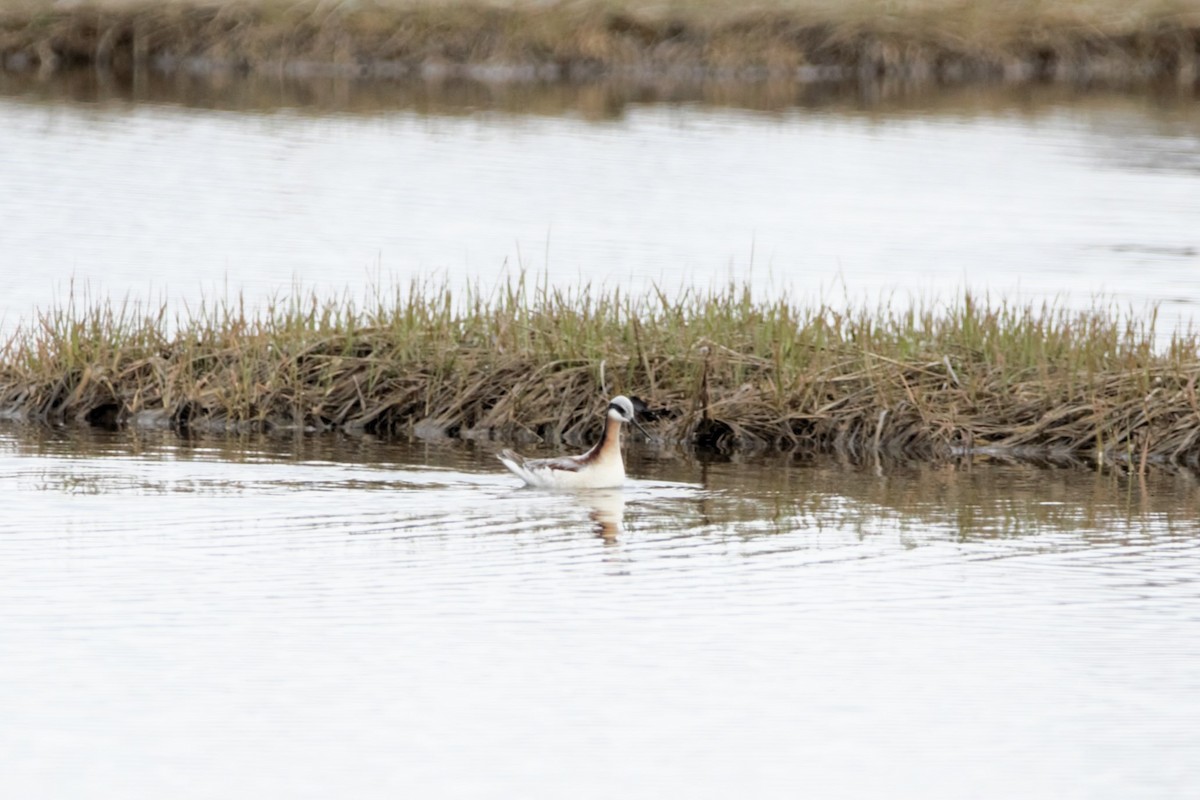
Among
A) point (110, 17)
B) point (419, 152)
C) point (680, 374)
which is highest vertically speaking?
point (110, 17)

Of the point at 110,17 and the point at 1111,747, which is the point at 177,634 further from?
the point at 110,17

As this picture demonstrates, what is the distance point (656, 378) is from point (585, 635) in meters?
5.31

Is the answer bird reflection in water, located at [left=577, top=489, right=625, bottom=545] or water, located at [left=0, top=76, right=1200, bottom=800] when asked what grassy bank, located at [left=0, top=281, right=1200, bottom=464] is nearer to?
water, located at [left=0, top=76, right=1200, bottom=800]

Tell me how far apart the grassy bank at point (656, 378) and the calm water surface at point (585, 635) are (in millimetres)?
1162

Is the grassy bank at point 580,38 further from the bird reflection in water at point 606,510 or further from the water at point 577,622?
the bird reflection in water at point 606,510

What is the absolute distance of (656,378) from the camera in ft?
45.2

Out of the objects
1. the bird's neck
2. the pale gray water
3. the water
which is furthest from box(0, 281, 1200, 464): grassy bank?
the pale gray water

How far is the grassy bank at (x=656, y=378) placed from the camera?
527 inches

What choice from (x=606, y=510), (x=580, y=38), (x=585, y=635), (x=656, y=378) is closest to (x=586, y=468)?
(x=606, y=510)

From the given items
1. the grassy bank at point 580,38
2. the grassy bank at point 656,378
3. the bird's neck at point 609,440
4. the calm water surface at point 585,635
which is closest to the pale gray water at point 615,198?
the grassy bank at point 656,378

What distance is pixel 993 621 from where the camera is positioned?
8.88 metres

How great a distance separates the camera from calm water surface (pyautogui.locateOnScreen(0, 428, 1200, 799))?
7109mm

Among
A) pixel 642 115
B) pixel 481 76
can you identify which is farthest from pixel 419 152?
pixel 481 76

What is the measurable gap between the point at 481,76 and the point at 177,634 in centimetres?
3404
